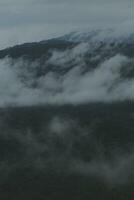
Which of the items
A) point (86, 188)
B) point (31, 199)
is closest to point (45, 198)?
point (31, 199)

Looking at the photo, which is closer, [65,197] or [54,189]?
[65,197]

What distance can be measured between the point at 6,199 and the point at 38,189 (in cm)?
1696

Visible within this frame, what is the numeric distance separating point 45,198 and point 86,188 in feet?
62.9

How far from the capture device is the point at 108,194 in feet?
627

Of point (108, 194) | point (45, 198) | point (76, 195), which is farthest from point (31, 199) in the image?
point (108, 194)

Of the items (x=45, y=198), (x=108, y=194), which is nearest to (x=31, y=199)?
(x=45, y=198)

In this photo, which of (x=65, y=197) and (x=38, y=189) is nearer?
(x=65, y=197)

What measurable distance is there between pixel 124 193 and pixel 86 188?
52.4 feet

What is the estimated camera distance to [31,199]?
183625 mm

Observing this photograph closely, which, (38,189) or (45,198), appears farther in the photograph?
(38,189)

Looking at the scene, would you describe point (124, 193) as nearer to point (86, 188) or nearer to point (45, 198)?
point (86, 188)

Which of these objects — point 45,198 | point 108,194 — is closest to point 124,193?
point 108,194

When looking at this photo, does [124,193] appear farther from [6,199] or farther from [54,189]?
[6,199]

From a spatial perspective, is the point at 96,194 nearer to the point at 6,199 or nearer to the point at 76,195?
the point at 76,195
